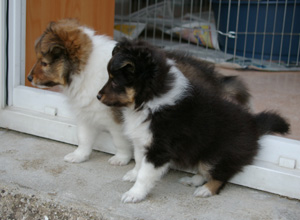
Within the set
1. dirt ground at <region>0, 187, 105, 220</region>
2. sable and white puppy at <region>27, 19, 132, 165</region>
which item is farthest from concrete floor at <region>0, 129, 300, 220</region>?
sable and white puppy at <region>27, 19, 132, 165</region>

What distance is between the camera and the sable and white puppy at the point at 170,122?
6.74 feet

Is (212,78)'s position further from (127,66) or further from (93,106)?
(127,66)

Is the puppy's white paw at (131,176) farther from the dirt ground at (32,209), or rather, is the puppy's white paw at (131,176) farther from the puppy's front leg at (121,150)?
the dirt ground at (32,209)

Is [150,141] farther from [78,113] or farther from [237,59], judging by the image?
[237,59]

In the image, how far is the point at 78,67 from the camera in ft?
7.98

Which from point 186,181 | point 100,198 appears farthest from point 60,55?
point 186,181

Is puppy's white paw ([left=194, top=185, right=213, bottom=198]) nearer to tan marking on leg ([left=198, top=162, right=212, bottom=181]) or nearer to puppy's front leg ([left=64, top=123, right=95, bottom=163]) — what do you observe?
tan marking on leg ([left=198, top=162, right=212, bottom=181])

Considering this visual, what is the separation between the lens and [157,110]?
2104 mm

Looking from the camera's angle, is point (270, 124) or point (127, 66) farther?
point (270, 124)

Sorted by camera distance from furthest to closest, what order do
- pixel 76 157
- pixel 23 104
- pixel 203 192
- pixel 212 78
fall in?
pixel 23 104
pixel 212 78
pixel 76 157
pixel 203 192

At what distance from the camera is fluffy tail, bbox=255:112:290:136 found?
96.3 inches

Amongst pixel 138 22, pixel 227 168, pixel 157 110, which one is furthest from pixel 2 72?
pixel 138 22

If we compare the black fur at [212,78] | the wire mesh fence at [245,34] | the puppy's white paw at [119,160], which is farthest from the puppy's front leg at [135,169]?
the wire mesh fence at [245,34]

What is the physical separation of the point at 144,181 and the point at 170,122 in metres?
0.36
